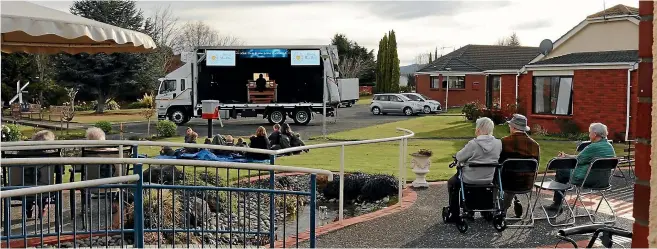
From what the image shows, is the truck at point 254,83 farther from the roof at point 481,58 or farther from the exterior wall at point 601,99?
the roof at point 481,58

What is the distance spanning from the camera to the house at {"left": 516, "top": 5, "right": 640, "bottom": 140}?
2014 cm

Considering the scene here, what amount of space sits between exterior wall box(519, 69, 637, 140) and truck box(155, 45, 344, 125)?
33.3 ft

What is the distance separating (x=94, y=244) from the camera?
6.88m

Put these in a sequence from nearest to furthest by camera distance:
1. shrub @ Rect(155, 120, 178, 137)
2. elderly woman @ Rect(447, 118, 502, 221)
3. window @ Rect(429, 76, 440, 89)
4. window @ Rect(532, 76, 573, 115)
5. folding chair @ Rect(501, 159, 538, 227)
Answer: elderly woman @ Rect(447, 118, 502, 221), folding chair @ Rect(501, 159, 538, 227), window @ Rect(532, 76, 573, 115), shrub @ Rect(155, 120, 178, 137), window @ Rect(429, 76, 440, 89)

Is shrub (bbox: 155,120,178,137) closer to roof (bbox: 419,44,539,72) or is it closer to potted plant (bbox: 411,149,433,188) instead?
potted plant (bbox: 411,149,433,188)

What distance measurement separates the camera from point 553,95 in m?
22.5

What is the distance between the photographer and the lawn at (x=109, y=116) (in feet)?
108

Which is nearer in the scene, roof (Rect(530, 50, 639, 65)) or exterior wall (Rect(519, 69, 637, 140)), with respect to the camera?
exterior wall (Rect(519, 69, 637, 140))

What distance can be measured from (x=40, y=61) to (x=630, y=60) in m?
35.0

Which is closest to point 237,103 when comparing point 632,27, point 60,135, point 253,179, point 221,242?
point 60,135

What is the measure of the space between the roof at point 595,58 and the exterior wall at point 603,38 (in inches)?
11.4

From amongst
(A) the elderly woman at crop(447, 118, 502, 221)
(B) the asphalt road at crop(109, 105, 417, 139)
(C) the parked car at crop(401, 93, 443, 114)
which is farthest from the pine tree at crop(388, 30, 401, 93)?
(A) the elderly woman at crop(447, 118, 502, 221)

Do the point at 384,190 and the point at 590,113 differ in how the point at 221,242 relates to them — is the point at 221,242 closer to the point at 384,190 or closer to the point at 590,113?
the point at 384,190

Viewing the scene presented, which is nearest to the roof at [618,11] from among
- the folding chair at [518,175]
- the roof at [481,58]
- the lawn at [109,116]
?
the folding chair at [518,175]
